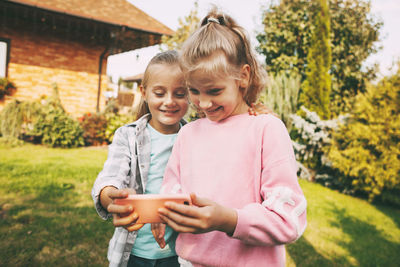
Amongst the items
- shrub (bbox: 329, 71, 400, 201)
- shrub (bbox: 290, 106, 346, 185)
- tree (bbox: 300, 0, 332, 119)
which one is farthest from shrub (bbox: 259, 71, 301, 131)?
shrub (bbox: 329, 71, 400, 201)

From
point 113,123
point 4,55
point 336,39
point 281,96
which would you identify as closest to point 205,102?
point 281,96

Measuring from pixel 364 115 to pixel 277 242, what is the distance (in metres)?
6.48

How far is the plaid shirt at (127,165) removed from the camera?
4.45ft

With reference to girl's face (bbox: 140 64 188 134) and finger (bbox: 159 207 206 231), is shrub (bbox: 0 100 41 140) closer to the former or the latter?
girl's face (bbox: 140 64 188 134)

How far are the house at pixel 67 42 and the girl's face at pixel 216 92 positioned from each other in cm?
859

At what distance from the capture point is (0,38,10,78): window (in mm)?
A: 8453

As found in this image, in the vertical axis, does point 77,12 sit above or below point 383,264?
above

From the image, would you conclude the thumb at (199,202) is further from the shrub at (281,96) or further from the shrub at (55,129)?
the shrub at (55,129)

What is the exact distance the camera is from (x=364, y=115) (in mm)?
6234

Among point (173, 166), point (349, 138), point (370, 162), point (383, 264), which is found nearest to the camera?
point (173, 166)

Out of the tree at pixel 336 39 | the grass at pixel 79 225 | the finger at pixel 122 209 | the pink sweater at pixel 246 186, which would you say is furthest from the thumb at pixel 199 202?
the tree at pixel 336 39

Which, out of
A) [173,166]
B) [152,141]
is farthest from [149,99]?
[173,166]

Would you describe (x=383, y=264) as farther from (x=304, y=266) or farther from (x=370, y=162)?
(x=370, y=162)

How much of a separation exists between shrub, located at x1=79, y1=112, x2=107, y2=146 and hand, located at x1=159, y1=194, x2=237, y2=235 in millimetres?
8204
